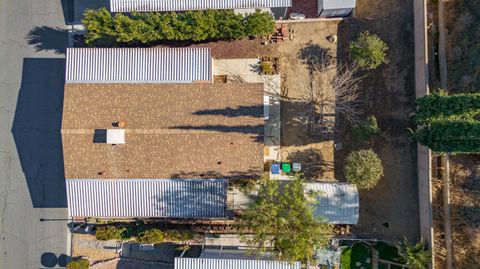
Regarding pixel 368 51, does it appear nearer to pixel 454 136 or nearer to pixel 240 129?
pixel 454 136

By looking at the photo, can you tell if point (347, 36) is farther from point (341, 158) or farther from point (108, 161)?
point (108, 161)

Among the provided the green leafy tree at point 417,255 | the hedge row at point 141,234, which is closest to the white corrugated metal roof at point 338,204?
the green leafy tree at point 417,255

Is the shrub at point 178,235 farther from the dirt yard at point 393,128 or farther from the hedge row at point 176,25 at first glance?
the hedge row at point 176,25

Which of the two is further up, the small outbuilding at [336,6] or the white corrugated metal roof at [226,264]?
the small outbuilding at [336,6]

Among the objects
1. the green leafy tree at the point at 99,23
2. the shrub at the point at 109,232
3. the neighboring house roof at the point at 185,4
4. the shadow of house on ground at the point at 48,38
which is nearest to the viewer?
the neighboring house roof at the point at 185,4

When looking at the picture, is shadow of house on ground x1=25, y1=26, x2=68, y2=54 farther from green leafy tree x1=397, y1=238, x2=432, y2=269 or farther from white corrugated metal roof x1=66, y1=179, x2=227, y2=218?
green leafy tree x1=397, y1=238, x2=432, y2=269

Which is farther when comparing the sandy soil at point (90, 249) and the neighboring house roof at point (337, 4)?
the sandy soil at point (90, 249)

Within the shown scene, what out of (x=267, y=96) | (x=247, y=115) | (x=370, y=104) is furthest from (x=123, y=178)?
(x=370, y=104)

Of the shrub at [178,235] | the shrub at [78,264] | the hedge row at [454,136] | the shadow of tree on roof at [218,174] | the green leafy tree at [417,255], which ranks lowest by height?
the shrub at [78,264]

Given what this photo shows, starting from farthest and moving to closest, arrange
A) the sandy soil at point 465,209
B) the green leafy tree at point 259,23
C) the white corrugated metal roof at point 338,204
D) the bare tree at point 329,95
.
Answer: the bare tree at point 329,95 → the white corrugated metal roof at point 338,204 → the green leafy tree at point 259,23 → the sandy soil at point 465,209
